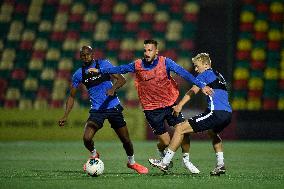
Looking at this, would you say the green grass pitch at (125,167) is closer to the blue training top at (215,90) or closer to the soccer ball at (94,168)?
the soccer ball at (94,168)

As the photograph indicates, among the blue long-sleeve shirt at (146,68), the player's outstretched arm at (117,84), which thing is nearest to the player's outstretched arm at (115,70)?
the blue long-sleeve shirt at (146,68)

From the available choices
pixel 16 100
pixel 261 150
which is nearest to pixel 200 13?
pixel 16 100

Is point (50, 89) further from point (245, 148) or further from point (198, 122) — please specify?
point (198, 122)

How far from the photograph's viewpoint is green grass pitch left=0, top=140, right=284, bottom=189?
27.5ft

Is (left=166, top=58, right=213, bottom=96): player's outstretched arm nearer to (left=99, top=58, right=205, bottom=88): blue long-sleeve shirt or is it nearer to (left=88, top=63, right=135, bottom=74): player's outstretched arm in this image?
(left=99, top=58, right=205, bottom=88): blue long-sleeve shirt

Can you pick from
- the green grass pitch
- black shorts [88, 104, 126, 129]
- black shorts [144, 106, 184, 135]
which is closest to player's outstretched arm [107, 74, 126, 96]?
black shorts [88, 104, 126, 129]

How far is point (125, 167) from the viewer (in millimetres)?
11078

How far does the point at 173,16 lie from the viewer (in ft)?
73.5

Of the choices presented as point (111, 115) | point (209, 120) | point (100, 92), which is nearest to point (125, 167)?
point (111, 115)

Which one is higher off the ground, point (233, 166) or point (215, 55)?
point (215, 55)

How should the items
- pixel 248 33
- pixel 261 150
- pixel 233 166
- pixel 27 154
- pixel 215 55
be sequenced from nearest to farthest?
1. pixel 233 166
2. pixel 27 154
3. pixel 261 150
4. pixel 215 55
5. pixel 248 33

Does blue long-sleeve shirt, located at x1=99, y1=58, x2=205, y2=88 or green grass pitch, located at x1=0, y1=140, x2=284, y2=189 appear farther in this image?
blue long-sleeve shirt, located at x1=99, y1=58, x2=205, y2=88

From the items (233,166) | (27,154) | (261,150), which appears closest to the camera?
(233,166)

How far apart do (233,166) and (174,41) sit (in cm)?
1093
